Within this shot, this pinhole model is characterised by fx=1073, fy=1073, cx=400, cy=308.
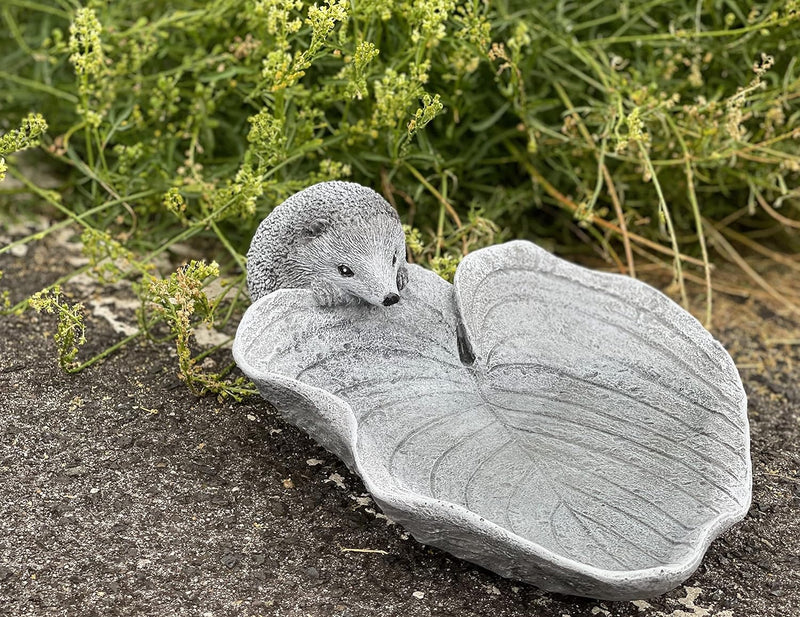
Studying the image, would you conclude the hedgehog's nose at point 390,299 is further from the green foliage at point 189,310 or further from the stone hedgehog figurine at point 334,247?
the green foliage at point 189,310

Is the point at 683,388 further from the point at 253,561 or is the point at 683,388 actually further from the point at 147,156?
the point at 147,156

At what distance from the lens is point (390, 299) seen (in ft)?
5.62

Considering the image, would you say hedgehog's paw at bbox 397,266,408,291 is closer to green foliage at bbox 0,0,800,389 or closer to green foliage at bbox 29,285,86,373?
green foliage at bbox 0,0,800,389

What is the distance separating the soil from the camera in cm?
146

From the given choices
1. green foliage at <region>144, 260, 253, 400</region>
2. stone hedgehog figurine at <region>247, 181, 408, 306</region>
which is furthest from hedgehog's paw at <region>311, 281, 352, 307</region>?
green foliage at <region>144, 260, 253, 400</region>

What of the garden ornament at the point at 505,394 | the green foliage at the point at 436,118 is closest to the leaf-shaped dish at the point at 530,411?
the garden ornament at the point at 505,394

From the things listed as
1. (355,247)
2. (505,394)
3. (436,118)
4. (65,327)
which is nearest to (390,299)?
(355,247)

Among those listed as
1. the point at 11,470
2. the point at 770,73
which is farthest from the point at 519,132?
the point at 11,470

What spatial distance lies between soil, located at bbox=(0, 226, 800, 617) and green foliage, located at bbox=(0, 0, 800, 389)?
0.34m

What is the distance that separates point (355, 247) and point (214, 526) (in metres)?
0.49

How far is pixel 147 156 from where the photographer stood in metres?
2.41

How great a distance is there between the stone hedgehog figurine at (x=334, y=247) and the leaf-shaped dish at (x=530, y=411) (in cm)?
5

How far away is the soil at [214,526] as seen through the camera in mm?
1463

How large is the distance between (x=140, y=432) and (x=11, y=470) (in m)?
0.21
